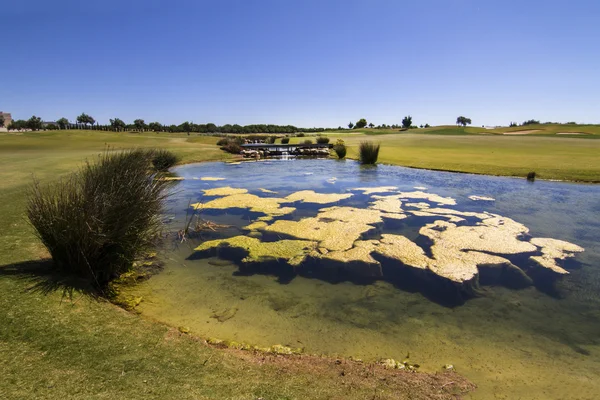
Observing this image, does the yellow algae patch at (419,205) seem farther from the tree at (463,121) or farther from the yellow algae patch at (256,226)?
the tree at (463,121)

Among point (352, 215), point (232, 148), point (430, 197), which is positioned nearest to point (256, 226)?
point (352, 215)

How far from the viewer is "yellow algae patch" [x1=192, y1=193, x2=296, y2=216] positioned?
13.1 metres

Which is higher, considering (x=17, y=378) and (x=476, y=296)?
(x=17, y=378)

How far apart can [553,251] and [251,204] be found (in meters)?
10.6

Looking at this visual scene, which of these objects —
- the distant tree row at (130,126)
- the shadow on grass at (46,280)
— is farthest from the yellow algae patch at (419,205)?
the distant tree row at (130,126)

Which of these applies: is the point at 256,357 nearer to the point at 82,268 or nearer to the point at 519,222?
the point at 82,268

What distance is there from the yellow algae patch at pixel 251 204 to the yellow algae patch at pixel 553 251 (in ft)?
26.6

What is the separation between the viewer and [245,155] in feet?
121

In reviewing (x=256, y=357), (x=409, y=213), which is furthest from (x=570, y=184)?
(x=256, y=357)

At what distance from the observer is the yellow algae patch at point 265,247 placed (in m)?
8.41

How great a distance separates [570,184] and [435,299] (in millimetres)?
18010

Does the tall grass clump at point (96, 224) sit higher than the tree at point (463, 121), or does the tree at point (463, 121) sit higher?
the tree at point (463, 121)

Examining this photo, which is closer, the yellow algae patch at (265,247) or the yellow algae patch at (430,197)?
the yellow algae patch at (265,247)

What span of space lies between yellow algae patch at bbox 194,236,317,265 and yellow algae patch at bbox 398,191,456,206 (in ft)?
26.2
